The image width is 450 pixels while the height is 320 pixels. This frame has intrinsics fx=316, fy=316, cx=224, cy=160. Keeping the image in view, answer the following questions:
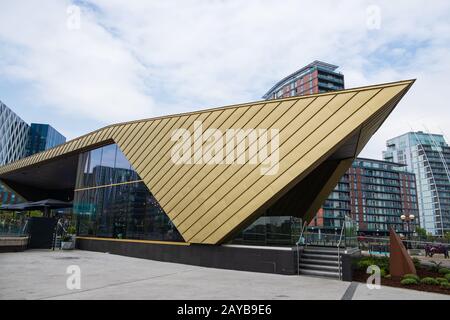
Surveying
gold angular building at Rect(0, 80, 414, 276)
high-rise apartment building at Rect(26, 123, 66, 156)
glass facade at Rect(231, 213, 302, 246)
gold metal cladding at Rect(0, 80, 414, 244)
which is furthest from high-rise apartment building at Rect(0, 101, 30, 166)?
glass facade at Rect(231, 213, 302, 246)

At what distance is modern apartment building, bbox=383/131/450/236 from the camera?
132000 mm

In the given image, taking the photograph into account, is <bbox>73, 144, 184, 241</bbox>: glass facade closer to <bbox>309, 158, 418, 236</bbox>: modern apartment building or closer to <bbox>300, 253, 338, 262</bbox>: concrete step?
<bbox>300, 253, 338, 262</bbox>: concrete step

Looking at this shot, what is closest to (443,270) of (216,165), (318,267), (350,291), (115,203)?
(318,267)

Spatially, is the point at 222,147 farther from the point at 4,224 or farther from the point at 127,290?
the point at 4,224

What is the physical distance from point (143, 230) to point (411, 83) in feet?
44.2

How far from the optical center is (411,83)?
32.2 ft

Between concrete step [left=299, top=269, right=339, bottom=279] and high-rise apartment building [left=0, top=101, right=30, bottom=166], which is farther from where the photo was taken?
high-rise apartment building [left=0, top=101, right=30, bottom=166]

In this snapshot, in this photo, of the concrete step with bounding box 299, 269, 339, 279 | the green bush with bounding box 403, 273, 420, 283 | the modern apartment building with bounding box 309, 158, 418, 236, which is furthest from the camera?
the modern apartment building with bounding box 309, 158, 418, 236

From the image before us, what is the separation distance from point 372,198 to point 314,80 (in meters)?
39.4

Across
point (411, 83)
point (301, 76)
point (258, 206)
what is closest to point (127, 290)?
point (258, 206)

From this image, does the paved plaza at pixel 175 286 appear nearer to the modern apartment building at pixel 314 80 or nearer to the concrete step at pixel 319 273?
the concrete step at pixel 319 273

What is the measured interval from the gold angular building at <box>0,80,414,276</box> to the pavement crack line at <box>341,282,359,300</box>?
3657 mm

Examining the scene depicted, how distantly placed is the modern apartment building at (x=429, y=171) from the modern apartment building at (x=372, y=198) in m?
37.6

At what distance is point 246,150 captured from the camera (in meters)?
12.3
